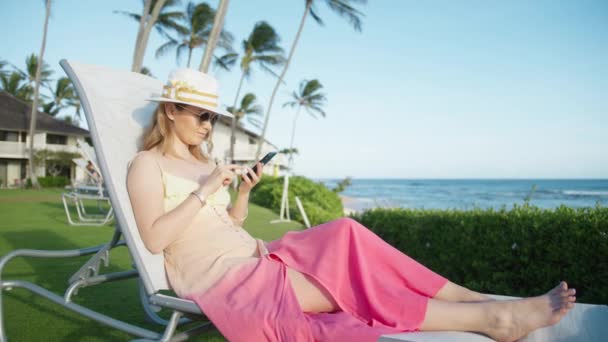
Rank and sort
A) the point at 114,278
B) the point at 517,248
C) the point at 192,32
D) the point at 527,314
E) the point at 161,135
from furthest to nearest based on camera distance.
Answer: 1. the point at 192,32
2. the point at 517,248
3. the point at 114,278
4. the point at 161,135
5. the point at 527,314

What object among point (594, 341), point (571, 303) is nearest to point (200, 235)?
point (571, 303)

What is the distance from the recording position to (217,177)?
6.59 ft

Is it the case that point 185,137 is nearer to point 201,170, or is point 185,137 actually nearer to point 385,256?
point 201,170

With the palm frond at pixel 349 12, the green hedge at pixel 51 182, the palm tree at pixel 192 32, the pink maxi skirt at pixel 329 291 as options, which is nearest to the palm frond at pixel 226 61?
the palm tree at pixel 192 32

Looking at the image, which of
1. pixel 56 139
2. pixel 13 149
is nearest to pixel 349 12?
pixel 13 149

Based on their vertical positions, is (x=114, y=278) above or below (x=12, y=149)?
below

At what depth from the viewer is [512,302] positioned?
1.74 m

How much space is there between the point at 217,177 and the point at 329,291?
0.73 metres

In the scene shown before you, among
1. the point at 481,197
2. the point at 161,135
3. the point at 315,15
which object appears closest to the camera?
the point at 161,135

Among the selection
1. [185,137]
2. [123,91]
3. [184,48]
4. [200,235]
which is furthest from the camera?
[184,48]

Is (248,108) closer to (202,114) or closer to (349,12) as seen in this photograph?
(349,12)

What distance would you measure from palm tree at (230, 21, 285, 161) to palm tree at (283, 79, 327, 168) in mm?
13263

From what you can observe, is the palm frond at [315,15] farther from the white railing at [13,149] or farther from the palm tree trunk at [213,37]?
the white railing at [13,149]

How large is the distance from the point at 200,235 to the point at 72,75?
117cm
